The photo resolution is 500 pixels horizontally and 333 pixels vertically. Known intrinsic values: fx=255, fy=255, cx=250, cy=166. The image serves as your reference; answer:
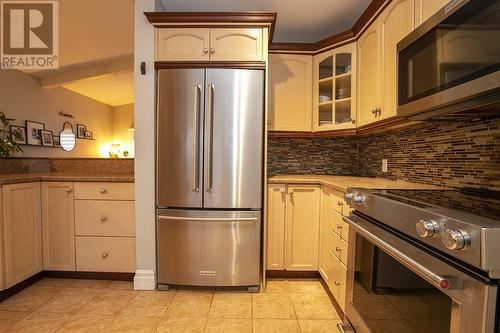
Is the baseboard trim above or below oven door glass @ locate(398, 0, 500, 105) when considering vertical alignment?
below

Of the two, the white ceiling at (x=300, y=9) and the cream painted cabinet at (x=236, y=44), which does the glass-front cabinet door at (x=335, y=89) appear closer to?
the white ceiling at (x=300, y=9)

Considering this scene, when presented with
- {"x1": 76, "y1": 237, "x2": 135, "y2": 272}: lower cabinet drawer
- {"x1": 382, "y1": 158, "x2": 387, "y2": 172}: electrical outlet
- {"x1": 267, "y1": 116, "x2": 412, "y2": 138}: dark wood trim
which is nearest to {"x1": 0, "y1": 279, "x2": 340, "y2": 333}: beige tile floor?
{"x1": 76, "y1": 237, "x2": 135, "y2": 272}: lower cabinet drawer

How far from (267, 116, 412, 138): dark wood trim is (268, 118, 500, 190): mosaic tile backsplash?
20 centimetres

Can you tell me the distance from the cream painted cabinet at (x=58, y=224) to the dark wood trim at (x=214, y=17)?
1.56 m

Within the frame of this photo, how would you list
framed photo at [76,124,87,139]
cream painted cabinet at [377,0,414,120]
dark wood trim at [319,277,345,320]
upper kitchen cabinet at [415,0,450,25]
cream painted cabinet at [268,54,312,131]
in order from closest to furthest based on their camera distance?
upper kitchen cabinet at [415,0,450,25], cream painted cabinet at [377,0,414,120], dark wood trim at [319,277,345,320], cream painted cabinet at [268,54,312,131], framed photo at [76,124,87,139]

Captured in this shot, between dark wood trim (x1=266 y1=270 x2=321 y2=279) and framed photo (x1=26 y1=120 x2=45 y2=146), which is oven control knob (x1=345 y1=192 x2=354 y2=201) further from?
framed photo (x1=26 y1=120 x2=45 y2=146)

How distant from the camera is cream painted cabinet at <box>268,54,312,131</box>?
252cm

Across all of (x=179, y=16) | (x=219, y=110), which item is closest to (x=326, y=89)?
(x=219, y=110)

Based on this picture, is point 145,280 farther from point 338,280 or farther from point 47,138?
point 47,138

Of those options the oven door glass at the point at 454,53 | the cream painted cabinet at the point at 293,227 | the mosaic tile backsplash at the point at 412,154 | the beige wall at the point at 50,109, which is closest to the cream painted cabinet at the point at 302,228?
the cream painted cabinet at the point at 293,227

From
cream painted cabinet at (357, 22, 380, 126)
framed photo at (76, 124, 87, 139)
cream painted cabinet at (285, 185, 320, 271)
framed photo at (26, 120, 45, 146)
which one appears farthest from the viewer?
framed photo at (76, 124, 87, 139)

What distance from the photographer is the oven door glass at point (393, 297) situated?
817 millimetres

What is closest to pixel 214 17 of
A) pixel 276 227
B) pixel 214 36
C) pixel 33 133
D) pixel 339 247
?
pixel 214 36

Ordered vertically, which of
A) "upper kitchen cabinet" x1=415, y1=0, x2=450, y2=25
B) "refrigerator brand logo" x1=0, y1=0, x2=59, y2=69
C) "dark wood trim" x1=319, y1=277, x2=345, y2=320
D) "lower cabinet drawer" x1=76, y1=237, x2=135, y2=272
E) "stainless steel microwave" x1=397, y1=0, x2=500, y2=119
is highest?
"refrigerator brand logo" x1=0, y1=0, x2=59, y2=69
